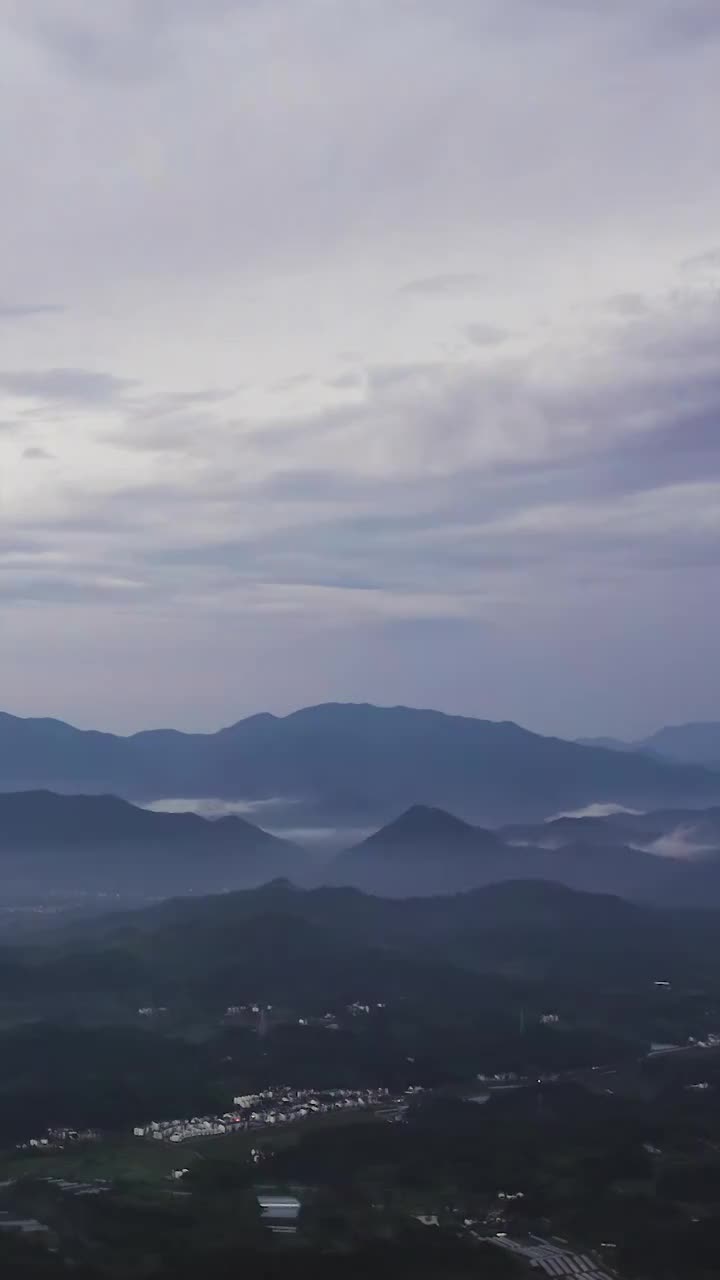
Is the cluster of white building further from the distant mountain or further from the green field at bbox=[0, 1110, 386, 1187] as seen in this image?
the distant mountain

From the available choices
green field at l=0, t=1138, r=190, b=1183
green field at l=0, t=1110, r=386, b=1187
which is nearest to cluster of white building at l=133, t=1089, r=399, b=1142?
green field at l=0, t=1110, r=386, b=1187

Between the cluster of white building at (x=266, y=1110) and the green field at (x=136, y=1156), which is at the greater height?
the green field at (x=136, y=1156)

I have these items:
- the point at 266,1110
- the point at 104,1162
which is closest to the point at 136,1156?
the point at 104,1162

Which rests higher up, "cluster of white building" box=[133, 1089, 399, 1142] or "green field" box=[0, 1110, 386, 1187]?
"green field" box=[0, 1110, 386, 1187]

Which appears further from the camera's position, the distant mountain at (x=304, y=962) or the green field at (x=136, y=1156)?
the distant mountain at (x=304, y=962)

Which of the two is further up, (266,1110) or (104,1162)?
(104,1162)

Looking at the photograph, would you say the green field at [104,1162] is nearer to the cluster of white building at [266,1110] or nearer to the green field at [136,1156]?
the green field at [136,1156]

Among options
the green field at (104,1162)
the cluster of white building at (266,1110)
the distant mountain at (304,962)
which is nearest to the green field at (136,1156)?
the green field at (104,1162)

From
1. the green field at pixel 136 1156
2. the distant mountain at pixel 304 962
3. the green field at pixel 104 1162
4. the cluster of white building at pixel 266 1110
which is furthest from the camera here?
the distant mountain at pixel 304 962

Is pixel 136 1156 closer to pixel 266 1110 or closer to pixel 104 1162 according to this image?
pixel 104 1162
